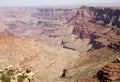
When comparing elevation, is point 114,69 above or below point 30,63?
above

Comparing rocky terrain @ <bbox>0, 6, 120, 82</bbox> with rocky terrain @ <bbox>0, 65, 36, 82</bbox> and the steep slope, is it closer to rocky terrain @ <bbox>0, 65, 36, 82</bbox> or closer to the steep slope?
the steep slope

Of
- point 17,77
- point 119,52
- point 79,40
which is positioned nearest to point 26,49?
point 119,52

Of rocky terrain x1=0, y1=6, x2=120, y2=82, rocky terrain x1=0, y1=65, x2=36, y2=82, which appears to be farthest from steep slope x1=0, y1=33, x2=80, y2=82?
rocky terrain x1=0, y1=65, x2=36, y2=82

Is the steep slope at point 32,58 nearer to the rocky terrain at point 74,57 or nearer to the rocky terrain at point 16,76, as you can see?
the rocky terrain at point 74,57

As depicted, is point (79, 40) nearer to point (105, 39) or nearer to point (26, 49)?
point (105, 39)

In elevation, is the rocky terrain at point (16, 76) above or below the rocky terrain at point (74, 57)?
above

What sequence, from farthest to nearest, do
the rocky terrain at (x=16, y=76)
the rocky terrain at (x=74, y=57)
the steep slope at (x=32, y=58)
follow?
the steep slope at (x=32, y=58), the rocky terrain at (x=74, y=57), the rocky terrain at (x=16, y=76)

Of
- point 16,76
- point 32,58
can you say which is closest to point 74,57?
point 32,58

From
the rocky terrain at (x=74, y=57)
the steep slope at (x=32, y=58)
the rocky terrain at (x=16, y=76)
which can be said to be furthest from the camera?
the steep slope at (x=32, y=58)

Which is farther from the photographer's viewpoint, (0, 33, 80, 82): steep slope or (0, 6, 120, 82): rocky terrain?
(0, 33, 80, 82): steep slope

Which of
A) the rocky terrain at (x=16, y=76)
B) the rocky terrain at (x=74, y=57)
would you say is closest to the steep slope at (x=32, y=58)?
the rocky terrain at (x=74, y=57)

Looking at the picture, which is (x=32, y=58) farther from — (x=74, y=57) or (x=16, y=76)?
(x=16, y=76)
